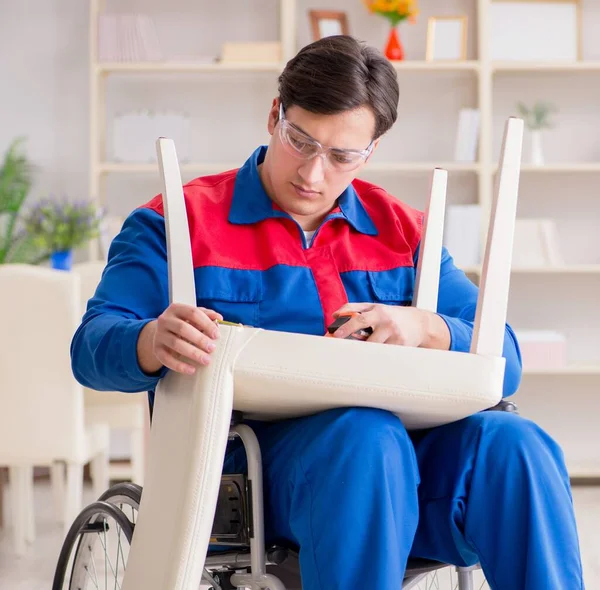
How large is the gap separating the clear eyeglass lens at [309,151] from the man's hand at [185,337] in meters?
0.38

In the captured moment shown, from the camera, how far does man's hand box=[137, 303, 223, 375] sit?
3.63 feet

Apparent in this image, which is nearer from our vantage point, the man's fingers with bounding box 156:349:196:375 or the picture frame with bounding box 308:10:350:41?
the man's fingers with bounding box 156:349:196:375

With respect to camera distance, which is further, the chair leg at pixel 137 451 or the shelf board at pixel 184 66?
the shelf board at pixel 184 66

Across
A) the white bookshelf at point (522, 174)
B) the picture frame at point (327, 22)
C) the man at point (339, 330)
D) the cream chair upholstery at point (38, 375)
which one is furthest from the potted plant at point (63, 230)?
the man at point (339, 330)

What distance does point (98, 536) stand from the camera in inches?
62.5

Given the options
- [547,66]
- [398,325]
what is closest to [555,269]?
[547,66]

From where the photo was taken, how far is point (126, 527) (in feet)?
4.50

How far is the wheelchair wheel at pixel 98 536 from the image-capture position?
143 cm

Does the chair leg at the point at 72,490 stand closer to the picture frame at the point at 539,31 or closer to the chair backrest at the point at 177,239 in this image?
the chair backrest at the point at 177,239

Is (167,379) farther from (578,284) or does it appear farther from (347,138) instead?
(578,284)

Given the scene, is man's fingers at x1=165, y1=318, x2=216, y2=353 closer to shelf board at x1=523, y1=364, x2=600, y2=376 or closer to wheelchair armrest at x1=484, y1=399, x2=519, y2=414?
wheelchair armrest at x1=484, y1=399, x2=519, y2=414

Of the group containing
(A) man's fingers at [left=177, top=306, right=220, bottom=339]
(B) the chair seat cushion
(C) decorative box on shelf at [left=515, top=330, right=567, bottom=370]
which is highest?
(A) man's fingers at [left=177, top=306, right=220, bottom=339]

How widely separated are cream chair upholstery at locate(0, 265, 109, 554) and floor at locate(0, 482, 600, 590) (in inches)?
3.3

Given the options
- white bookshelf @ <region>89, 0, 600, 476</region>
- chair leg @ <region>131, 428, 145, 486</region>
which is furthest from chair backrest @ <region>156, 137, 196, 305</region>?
white bookshelf @ <region>89, 0, 600, 476</region>
